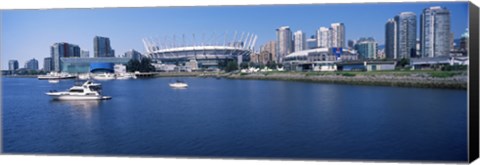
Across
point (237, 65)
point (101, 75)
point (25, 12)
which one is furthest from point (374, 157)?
point (101, 75)

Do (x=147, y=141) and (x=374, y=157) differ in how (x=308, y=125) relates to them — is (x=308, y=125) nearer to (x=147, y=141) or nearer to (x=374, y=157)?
(x=374, y=157)

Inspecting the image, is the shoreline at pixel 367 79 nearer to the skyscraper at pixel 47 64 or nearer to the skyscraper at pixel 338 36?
the skyscraper at pixel 338 36

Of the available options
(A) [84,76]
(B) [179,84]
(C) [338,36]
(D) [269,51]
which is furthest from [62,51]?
(B) [179,84]

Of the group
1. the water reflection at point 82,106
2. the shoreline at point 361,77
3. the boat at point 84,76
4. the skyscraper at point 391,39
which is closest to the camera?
the skyscraper at point 391,39

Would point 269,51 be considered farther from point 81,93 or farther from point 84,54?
point 81,93

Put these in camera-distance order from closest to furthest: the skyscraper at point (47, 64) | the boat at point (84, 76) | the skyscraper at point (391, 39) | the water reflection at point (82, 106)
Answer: the skyscraper at point (391, 39) → the skyscraper at point (47, 64) → the boat at point (84, 76) → the water reflection at point (82, 106)

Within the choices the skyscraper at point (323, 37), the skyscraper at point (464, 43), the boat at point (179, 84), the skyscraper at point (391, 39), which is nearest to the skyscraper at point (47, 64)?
the skyscraper at point (323, 37)
